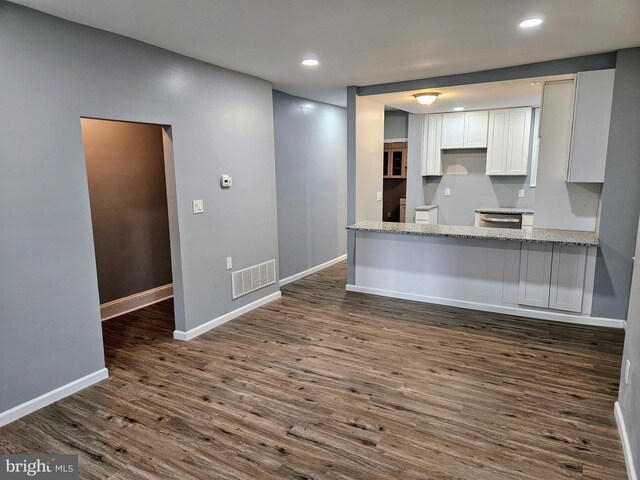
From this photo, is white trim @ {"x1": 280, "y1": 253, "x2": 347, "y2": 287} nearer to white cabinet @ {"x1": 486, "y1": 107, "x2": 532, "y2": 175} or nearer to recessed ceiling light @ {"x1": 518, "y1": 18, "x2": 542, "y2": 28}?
white cabinet @ {"x1": 486, "y1": 107, "x2": 532, "y2": 175}

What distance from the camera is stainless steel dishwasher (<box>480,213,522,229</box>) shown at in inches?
240

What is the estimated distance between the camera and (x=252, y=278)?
4566mm

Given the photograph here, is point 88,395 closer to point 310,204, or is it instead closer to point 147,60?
point 147,60

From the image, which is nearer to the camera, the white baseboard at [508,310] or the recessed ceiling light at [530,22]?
the recessed ceiling light at [530,22]

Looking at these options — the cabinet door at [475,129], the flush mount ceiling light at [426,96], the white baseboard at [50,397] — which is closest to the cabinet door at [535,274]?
the flush mount ceiling light at [426,96]

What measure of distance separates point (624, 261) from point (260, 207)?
3.67 meters

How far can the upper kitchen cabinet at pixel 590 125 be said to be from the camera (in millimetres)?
3633

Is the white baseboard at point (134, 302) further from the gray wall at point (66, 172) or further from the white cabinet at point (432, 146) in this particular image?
the white cabinet at point (432, 146)

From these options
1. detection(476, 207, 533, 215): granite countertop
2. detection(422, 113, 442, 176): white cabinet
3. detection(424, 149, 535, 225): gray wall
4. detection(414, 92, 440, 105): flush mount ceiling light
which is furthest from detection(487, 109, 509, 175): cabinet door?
detection(414, 92, 440, 105): flush mount ceiling light

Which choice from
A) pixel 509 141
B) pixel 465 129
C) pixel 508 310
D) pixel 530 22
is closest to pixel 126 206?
pixel 530 22

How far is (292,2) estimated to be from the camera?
7.79 feet

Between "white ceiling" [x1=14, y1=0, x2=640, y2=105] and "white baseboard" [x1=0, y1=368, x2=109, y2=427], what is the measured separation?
2.47 metres

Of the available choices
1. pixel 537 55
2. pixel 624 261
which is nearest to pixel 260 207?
pixel 537 55

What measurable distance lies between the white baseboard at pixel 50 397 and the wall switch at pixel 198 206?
152 cm
